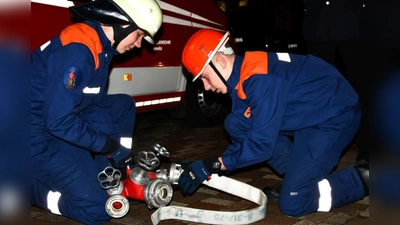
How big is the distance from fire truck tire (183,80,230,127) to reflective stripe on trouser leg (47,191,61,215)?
303 cm

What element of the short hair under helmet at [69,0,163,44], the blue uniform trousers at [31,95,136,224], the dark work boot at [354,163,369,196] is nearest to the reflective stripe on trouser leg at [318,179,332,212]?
the dark work boot at [354,163,369,196]

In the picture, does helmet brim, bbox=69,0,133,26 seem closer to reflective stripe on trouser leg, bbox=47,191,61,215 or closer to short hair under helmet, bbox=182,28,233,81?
short hair under helmet, bbox=182,28,233,81

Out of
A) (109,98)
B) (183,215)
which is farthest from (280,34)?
(183,215)

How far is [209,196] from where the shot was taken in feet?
12.8

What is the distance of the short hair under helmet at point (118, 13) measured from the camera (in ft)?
Answer: 10.7

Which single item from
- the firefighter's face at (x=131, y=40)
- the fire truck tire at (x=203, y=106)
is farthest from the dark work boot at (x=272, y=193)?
the fire truck tire at (x=203, y=106)

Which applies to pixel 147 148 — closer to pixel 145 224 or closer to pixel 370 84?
pixel 145 224

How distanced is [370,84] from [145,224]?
197 cm

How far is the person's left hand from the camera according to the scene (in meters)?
3.30

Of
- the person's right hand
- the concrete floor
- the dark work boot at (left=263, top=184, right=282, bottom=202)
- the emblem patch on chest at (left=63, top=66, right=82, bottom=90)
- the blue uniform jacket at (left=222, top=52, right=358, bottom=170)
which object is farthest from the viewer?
the dark work boot at (left=263, top=184, right=282, bottom=202)

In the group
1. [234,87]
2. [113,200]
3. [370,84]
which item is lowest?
[113,200]

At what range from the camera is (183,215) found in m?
3.37

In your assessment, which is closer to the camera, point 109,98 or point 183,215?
point 183,215

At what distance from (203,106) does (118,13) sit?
328 cm
